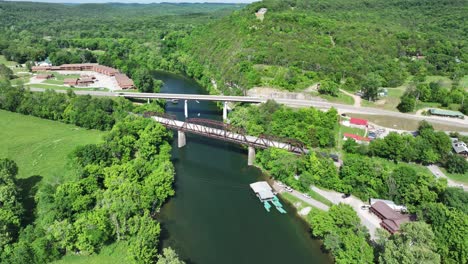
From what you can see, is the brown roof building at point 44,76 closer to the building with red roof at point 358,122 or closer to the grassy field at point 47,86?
the grassy field at point 47,86

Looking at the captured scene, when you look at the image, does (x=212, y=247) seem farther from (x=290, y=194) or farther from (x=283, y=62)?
(x=283, y=62)

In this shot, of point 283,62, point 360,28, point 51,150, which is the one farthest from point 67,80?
point 360,28

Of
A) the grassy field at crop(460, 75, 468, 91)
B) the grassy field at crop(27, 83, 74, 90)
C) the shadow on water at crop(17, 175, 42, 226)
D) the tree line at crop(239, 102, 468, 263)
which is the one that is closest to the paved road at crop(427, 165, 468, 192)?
the tree line at crop(239, 102, 468, 263)

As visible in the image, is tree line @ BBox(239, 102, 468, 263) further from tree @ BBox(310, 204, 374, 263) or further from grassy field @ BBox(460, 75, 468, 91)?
grassy field @ BBox(460, 75, 468, 91)

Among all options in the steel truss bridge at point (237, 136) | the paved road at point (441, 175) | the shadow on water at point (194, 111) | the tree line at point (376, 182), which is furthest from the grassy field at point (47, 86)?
the paved road at point (441, 175)

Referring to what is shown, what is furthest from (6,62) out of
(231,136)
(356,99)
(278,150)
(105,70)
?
(356,99)

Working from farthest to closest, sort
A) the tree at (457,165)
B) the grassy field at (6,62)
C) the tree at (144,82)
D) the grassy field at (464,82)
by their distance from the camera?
the grassy field at (6,62), the tree at (144,82), the grassy field at (464,82), the tree at (457,165)

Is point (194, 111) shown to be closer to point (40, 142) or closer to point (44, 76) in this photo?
point (40, 142)
